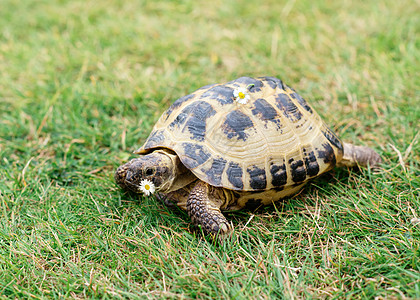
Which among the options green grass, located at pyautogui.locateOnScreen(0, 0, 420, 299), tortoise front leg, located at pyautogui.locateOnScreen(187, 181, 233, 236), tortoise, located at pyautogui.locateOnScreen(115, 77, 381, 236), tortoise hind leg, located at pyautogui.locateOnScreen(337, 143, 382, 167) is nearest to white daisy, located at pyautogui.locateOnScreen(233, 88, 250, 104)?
tortoise, located at pyautogui.locateOnScreen(115, 77, 381, 236)

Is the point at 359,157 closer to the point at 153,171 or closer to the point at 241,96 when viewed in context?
the point at 241,96

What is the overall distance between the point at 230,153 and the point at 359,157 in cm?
130

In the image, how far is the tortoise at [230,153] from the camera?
9.76 feet

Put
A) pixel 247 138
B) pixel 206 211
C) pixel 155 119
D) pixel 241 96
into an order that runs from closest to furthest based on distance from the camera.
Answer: pixel 206 211
pixel 247 138
pixel 241 96
pixel 155 119

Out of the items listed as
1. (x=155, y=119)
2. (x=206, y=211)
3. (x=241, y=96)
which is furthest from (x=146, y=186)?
(x=155, y=119)

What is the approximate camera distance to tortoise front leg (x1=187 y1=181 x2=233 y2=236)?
113 inches

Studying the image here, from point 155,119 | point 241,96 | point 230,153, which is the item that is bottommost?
point 155,119

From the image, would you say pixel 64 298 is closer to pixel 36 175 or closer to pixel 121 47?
pixel 36 175

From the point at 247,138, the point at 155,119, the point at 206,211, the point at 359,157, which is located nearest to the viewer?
the point at 206,211

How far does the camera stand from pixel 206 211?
2922 mm

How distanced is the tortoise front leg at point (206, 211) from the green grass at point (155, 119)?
129 millimetres

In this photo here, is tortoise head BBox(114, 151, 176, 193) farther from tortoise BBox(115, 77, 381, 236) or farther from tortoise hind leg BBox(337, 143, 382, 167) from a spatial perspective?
tortoise hind leg BBox(337, 143, 382, 167)

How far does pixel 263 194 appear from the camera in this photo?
3.14 meters

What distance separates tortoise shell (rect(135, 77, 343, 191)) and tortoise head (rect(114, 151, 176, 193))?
0.12m
